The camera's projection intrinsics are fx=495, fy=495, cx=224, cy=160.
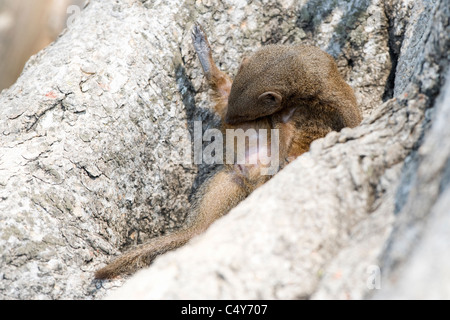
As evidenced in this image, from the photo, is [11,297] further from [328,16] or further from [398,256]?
[328,16]

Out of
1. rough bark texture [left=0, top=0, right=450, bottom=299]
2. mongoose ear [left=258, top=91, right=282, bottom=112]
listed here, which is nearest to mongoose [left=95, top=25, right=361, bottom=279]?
mongoose ear [left=258, top=91, right=282, bottom=112]

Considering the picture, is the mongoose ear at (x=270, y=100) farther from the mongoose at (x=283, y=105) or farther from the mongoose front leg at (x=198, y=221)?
the mongoose front leg at (x=198, y=221)

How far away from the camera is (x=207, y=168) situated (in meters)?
3.79

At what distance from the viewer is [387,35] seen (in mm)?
3857

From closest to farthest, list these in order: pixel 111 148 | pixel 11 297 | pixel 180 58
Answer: pixel 11 297, pixel 111 148, pixel 180 58

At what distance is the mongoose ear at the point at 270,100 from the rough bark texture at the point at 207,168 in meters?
0.55

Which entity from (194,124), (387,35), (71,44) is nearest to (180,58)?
(194,124)

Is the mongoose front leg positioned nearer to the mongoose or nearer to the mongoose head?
the mongoose

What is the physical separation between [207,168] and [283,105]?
2.51ft

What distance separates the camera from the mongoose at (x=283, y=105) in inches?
133

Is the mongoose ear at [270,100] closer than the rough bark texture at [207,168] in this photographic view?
No

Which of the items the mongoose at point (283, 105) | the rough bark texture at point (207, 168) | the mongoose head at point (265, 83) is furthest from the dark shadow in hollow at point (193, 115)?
the mongoose head at point (265, 83)

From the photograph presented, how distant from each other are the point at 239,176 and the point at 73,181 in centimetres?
113

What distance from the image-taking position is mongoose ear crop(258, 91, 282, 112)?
11.2 feet
